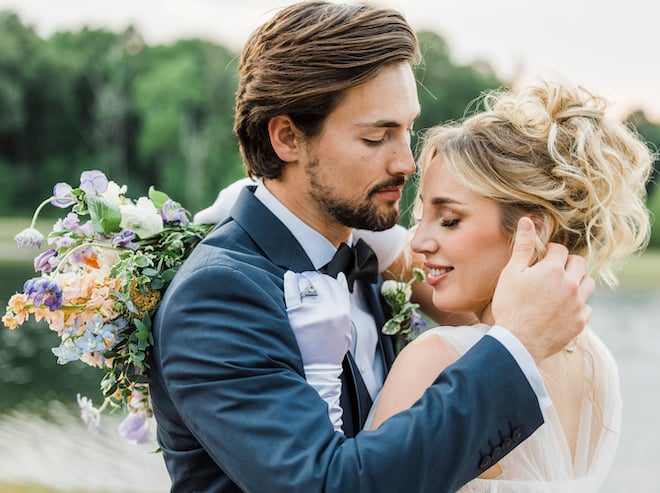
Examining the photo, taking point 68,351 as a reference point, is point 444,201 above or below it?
above

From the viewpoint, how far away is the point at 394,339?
10.8ft

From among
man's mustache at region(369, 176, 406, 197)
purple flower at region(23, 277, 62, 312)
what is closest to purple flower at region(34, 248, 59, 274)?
purple flower at region(23, 277, 62, 312)

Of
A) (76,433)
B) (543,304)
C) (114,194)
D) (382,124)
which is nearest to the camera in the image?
(543,304)

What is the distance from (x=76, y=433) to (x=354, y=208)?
29.4 ft

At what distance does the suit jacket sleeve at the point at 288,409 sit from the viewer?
2195 mm

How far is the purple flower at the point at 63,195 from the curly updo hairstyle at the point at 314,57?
26.9 inches

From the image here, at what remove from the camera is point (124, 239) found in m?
2.95

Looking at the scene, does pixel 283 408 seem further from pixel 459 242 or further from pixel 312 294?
pixel 459 242

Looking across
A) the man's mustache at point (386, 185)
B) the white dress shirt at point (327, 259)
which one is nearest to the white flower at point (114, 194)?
the white dress shirt at point (327, 259)

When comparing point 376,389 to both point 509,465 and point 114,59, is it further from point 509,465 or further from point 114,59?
point 114,59

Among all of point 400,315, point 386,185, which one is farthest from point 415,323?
point 386,185

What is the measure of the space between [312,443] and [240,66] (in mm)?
1543

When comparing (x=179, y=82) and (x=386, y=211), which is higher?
(x=386, y=211)

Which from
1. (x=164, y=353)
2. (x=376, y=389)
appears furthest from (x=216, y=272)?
(x=376, y=389)
